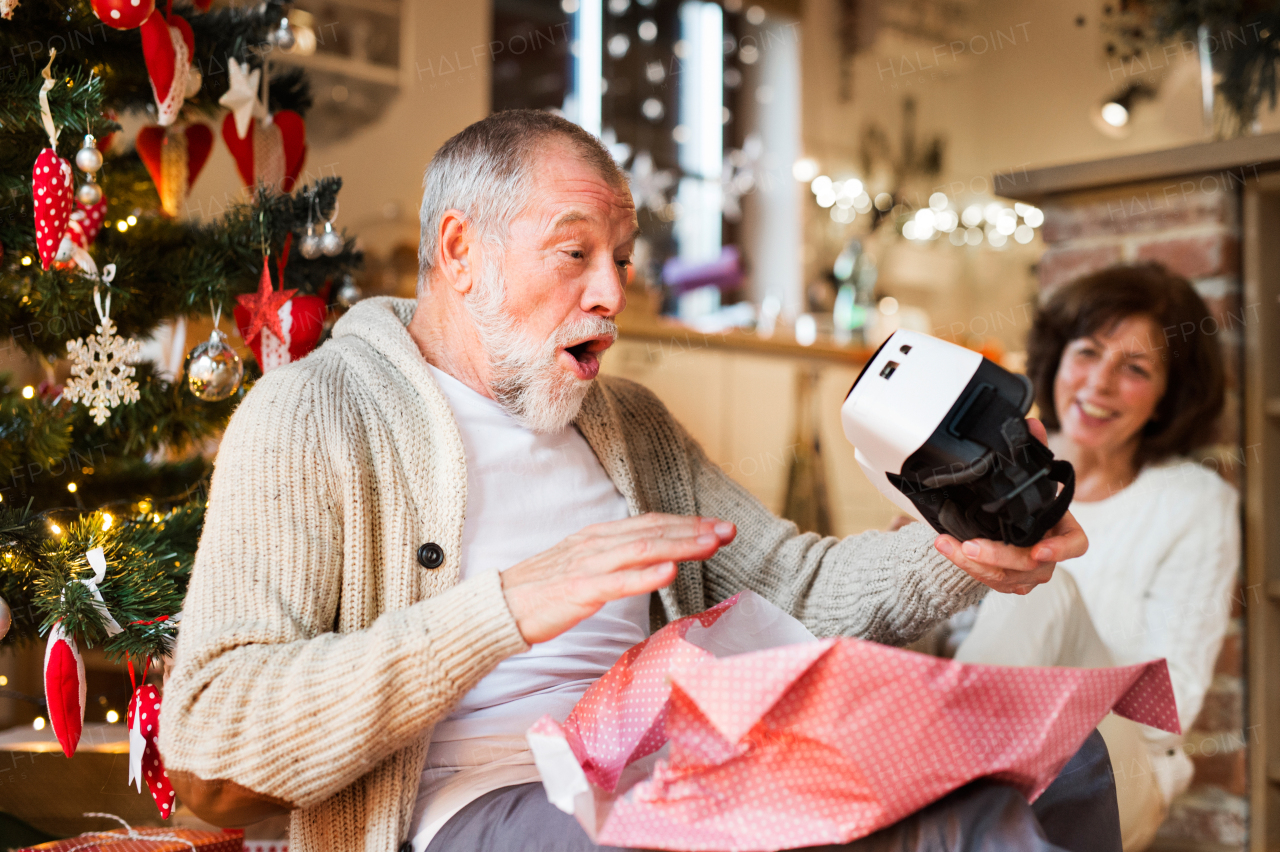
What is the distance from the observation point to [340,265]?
141 cm

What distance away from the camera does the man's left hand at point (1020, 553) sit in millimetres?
977

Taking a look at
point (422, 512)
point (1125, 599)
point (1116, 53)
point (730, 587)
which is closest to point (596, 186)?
point (422, 512)

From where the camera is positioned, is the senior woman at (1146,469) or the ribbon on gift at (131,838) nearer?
the ribbon on gift at (131,838)

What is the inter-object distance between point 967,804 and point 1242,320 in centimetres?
135

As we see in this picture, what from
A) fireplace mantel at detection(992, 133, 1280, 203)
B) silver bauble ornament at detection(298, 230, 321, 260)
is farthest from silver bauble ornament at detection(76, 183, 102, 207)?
fireplace mantel at detection(992, 133, 1280, 203)

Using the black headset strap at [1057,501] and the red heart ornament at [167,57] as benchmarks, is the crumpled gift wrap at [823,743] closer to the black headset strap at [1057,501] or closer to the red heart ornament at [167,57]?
the black headset strap at [1057,501]

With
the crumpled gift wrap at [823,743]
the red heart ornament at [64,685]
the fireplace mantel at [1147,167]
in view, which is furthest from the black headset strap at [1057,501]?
the fireplace mantel at [1147,167]

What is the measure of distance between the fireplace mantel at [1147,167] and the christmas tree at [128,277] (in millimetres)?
1162

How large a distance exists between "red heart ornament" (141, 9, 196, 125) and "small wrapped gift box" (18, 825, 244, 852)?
2.52 ft

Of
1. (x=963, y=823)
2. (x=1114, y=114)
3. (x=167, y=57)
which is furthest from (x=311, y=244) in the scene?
(x=1114, y=114)

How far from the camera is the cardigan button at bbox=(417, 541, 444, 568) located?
1004 mm

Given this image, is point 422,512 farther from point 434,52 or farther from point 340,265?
point 434,52

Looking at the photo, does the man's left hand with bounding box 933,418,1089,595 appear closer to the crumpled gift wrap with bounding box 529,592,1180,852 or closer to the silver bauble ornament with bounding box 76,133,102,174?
the crumpled gift wrap with bounding box 529,592,1180,852

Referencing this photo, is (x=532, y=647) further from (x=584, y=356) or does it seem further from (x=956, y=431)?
(x=956, y=431)
